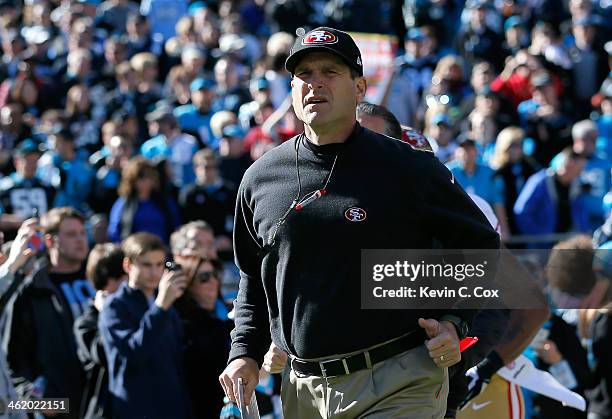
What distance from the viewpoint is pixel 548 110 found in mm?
14273

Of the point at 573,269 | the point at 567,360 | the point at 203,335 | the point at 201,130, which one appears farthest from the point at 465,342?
the point at 201,130

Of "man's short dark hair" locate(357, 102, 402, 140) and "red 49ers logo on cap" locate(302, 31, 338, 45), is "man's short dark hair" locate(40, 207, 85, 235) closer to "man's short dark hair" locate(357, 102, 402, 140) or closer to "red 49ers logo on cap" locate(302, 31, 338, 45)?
"man's short dark hair" locate(357, 102, 402, 140)

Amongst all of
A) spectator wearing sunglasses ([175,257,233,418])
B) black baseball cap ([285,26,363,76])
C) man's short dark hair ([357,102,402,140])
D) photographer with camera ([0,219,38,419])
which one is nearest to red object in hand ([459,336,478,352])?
black baseball cap ([285,26,363,76])

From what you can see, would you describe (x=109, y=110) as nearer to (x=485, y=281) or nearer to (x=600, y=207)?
(x=600, y=207)

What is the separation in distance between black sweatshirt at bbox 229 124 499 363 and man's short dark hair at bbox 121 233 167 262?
3.31m

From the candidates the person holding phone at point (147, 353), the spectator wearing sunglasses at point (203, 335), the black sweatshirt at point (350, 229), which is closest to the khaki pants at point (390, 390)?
the black sweatshirt at point (350, 229)

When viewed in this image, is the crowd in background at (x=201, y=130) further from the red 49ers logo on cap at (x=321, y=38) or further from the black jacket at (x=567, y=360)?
the red 49ers logo on cap at (x=321, y=38)

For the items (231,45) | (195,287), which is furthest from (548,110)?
(195,287)

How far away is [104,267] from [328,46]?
4.31 meters

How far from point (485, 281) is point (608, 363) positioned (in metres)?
3.64

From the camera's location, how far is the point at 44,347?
28.3ft

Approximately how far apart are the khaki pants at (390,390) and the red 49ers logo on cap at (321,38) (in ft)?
3.96

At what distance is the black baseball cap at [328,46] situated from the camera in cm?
490

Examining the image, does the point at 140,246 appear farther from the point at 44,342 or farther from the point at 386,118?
the point at 386,118
